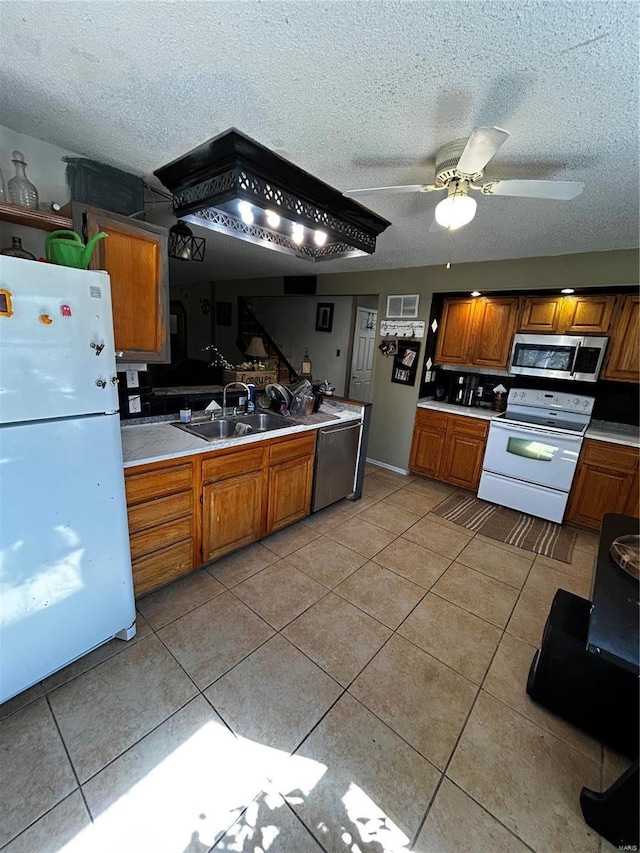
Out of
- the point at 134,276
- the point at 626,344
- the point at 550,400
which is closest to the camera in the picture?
the point at 134,276

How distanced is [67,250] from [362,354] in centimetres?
471

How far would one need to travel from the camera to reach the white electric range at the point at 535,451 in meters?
3.07

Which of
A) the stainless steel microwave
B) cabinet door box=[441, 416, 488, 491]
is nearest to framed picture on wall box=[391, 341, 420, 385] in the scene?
cabinet door box=[441, 416, 488, 491]

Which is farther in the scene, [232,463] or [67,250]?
[232,463]

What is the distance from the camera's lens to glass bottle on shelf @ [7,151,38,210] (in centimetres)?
144

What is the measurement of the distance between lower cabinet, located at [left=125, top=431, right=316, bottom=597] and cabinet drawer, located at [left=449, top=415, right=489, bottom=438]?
1.81 m

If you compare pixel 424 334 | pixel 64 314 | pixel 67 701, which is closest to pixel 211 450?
pixel 64 314

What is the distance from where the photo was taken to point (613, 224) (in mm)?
2150

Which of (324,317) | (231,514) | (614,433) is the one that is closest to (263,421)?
(231,514)

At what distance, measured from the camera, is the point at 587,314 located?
2979mm

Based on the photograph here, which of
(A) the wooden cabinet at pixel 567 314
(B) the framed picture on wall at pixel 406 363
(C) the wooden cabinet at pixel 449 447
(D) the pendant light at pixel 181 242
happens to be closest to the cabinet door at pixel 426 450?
(C) the wooden cabinet at pixel 449 447

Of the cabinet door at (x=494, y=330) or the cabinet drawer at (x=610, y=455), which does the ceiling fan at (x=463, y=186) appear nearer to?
the cabinet door at (x=494, y=330)

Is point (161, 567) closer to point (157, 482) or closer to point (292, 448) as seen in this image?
point (157, 482)

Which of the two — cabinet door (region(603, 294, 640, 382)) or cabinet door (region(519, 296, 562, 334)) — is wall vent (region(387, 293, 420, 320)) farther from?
cabinet door (region(603, 294, 640, 382))
